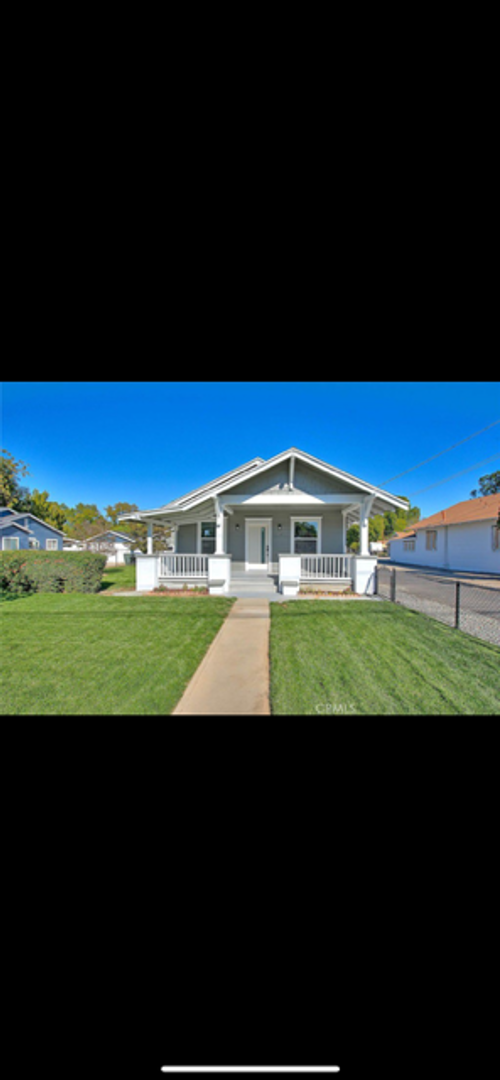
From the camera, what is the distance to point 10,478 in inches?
474

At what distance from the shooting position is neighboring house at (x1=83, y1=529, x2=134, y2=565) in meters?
15.8

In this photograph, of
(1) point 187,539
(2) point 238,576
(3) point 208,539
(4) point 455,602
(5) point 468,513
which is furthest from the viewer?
(5) point 468,513

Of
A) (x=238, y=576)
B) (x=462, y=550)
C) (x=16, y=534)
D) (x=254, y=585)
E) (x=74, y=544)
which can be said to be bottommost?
(x=254, y=585)

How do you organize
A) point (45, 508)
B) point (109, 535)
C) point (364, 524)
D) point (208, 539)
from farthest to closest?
point (109, 535) → point (45, 508) → point (208, 539) → point (364, 524)

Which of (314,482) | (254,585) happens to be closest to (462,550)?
(314,482)

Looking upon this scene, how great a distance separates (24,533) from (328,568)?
10.9 meters

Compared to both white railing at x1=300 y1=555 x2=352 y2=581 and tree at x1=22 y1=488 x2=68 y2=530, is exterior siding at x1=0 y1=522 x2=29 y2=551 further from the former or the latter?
white railing at x1=300 y1=555 x2=352 y2=581

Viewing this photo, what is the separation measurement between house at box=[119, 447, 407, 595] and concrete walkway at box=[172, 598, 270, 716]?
9.99 feet

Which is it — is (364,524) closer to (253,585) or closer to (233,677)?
(253,585)

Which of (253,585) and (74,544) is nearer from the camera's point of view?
(253,585)
